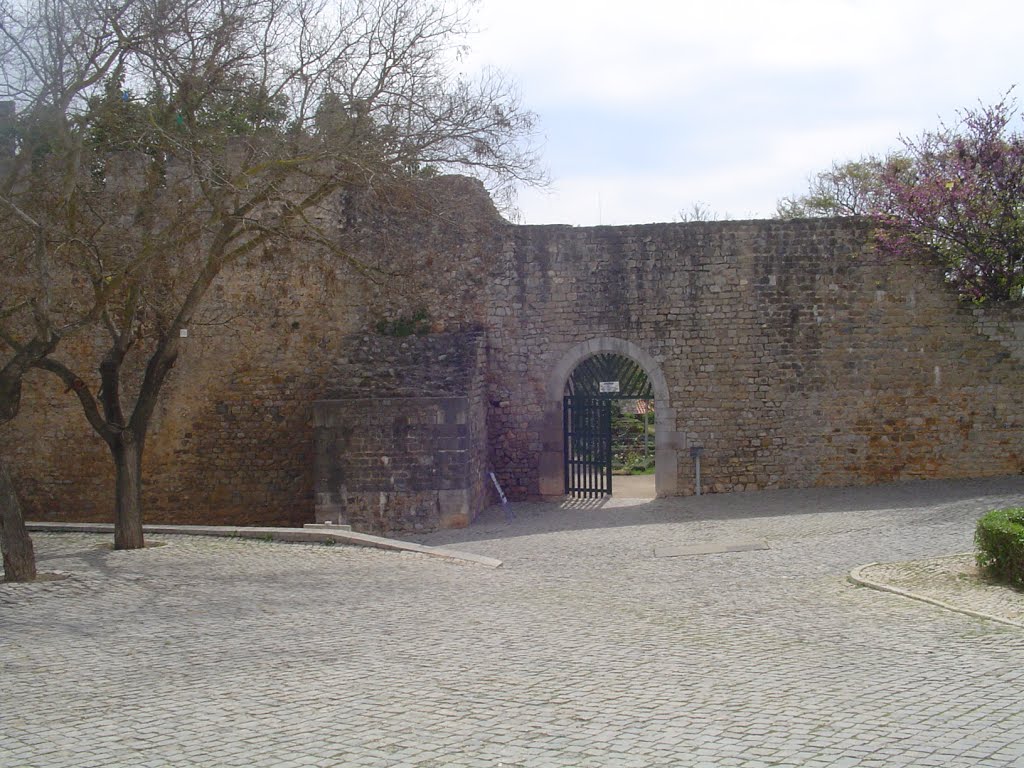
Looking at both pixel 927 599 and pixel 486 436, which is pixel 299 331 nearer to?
pixel 486 436

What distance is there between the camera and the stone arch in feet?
51.2

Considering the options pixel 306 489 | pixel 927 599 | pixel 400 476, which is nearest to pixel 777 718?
pixel 927 599

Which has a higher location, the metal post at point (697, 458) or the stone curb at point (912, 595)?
the metal post at point (697, 458)

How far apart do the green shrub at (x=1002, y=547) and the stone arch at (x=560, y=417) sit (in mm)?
7036

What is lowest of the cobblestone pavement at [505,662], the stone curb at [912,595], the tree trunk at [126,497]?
the cobblestone pavement at [505,662]

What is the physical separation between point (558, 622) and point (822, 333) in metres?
9.14

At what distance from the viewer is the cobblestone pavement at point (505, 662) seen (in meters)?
4.57

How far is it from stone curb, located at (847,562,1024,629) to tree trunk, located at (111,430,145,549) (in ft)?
24.8

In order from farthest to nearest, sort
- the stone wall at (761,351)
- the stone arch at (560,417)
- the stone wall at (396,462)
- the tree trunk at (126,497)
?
the stone arch at (560,417)
the stone wall at (761,351)
the stone wall at (396,462)
the tree trunk at (126,497)

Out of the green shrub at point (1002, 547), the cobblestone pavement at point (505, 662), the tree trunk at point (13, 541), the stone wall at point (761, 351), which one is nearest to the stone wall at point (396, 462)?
the stone wall at point (761, 351)

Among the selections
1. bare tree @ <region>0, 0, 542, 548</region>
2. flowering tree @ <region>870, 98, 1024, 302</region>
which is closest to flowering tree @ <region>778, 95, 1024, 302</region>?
flowering tree @ <region>870, 98, 1024, 302</region>

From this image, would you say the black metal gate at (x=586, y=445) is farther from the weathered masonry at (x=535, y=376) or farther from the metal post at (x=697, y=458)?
the metal post at (x=697, y=458)

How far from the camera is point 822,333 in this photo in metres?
15.2

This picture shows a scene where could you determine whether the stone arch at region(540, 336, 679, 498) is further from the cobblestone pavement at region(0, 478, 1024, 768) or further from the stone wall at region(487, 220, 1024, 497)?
the cobblestone pavement at region(0, 478, 1024, 768)
